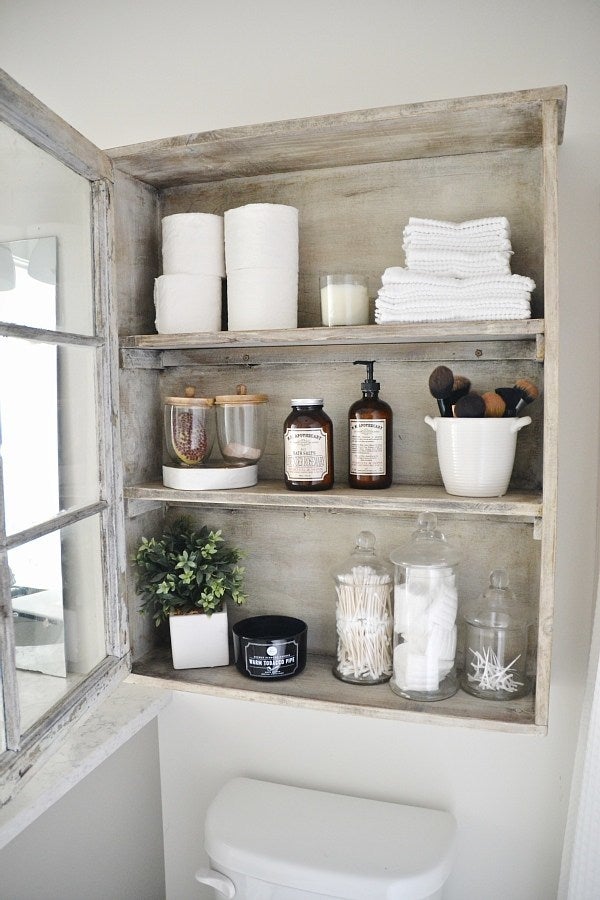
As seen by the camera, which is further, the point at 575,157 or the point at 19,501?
the point at 575,157

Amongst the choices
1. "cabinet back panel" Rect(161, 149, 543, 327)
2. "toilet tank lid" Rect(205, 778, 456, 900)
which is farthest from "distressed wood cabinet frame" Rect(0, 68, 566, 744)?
"toilet tank lid" Rect(205, 778, 456, 900)

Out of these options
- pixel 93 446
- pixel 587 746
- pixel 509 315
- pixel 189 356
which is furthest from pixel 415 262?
pixel 587 746

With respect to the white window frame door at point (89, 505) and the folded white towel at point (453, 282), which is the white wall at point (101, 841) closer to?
the white window frame door at point (89, 505)

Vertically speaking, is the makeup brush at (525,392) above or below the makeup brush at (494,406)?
above

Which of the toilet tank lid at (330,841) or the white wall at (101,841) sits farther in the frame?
the white wall at (101,841)

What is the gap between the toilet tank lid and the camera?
3.94 ft

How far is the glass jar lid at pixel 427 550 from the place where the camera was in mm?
1230

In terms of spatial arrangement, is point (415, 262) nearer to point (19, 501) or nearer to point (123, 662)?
point (19, 501)

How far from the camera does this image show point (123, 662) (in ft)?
4.38

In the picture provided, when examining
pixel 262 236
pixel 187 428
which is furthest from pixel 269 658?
pixel 262 236

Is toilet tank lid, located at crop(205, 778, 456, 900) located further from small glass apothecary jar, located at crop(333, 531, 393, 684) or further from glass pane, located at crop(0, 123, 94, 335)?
glass pane, located at crop(0, 123, 94, 335)

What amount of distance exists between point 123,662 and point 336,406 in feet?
2.17

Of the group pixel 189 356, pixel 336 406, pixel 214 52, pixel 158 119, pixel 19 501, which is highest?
pixel 214 52

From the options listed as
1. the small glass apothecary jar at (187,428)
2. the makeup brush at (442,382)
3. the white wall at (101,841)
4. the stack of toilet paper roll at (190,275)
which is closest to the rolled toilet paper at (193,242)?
the stack of toilet paper roll at (190,275)
